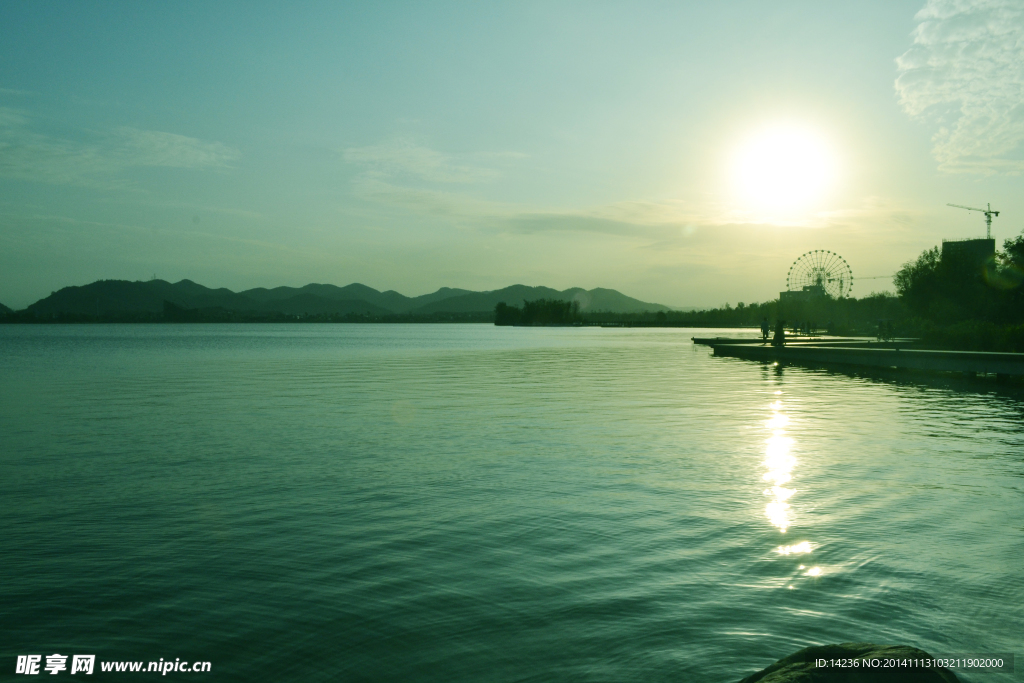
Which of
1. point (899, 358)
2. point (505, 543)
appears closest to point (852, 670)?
point (505, 543)

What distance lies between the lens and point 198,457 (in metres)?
14.2

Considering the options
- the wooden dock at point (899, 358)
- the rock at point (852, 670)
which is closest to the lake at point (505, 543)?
the rock at point (852, 670)

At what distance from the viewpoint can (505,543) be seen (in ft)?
28.2

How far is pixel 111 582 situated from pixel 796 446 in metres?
12.8

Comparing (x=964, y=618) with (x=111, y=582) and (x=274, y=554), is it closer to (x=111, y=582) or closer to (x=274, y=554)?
(x=274, y=554)

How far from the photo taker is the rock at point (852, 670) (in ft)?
13.1

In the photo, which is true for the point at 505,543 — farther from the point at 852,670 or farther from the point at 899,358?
the point at 899,358

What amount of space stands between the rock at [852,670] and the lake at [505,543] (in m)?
1.19

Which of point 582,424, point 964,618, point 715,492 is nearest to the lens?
point 964,618

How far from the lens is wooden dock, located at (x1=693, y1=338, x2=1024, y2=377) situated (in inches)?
1237

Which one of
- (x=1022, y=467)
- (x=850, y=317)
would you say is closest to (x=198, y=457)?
(x=1022, y=467)

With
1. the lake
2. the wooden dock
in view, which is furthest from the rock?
the wooden dock

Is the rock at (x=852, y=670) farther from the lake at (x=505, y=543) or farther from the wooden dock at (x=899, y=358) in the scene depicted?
the wooden dock at (x=899, y=358)

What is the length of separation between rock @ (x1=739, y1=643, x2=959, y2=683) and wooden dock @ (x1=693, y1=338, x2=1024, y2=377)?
31722 millimetres
